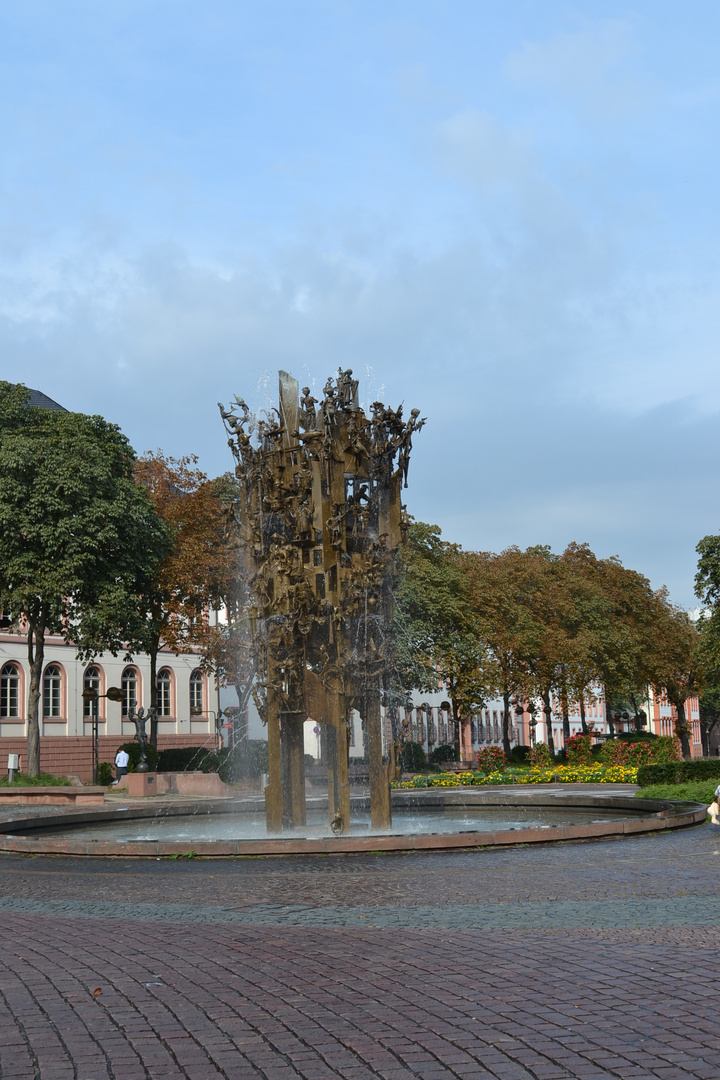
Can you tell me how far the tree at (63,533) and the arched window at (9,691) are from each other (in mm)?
13170

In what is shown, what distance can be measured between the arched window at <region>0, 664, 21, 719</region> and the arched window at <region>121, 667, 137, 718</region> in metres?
7.25

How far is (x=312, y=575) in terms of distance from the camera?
19344mm

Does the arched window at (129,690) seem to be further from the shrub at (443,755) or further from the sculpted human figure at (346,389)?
the sculpted human figure at (346,389)

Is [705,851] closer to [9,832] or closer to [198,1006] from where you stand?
[198,1006]

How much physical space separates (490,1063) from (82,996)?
114 inches

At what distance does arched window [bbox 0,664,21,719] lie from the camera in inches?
2163

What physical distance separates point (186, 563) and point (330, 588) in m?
29.8

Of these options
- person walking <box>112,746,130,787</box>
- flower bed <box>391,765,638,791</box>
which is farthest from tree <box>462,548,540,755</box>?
person walking <box>112,746,130,787</box>

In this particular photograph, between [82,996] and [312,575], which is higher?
[312,575]

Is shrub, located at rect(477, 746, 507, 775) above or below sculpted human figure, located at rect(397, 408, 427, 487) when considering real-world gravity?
below

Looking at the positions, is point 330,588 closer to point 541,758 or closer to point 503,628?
point 541,758

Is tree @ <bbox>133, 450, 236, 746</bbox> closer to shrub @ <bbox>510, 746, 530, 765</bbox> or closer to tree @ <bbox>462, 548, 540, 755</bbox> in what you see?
tree @ <bbox>462, 548, 540, 755</bbox>

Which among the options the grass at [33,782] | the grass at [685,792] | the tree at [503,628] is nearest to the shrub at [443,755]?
the tree at [503,628]

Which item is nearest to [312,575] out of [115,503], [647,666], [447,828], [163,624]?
[447,828]
